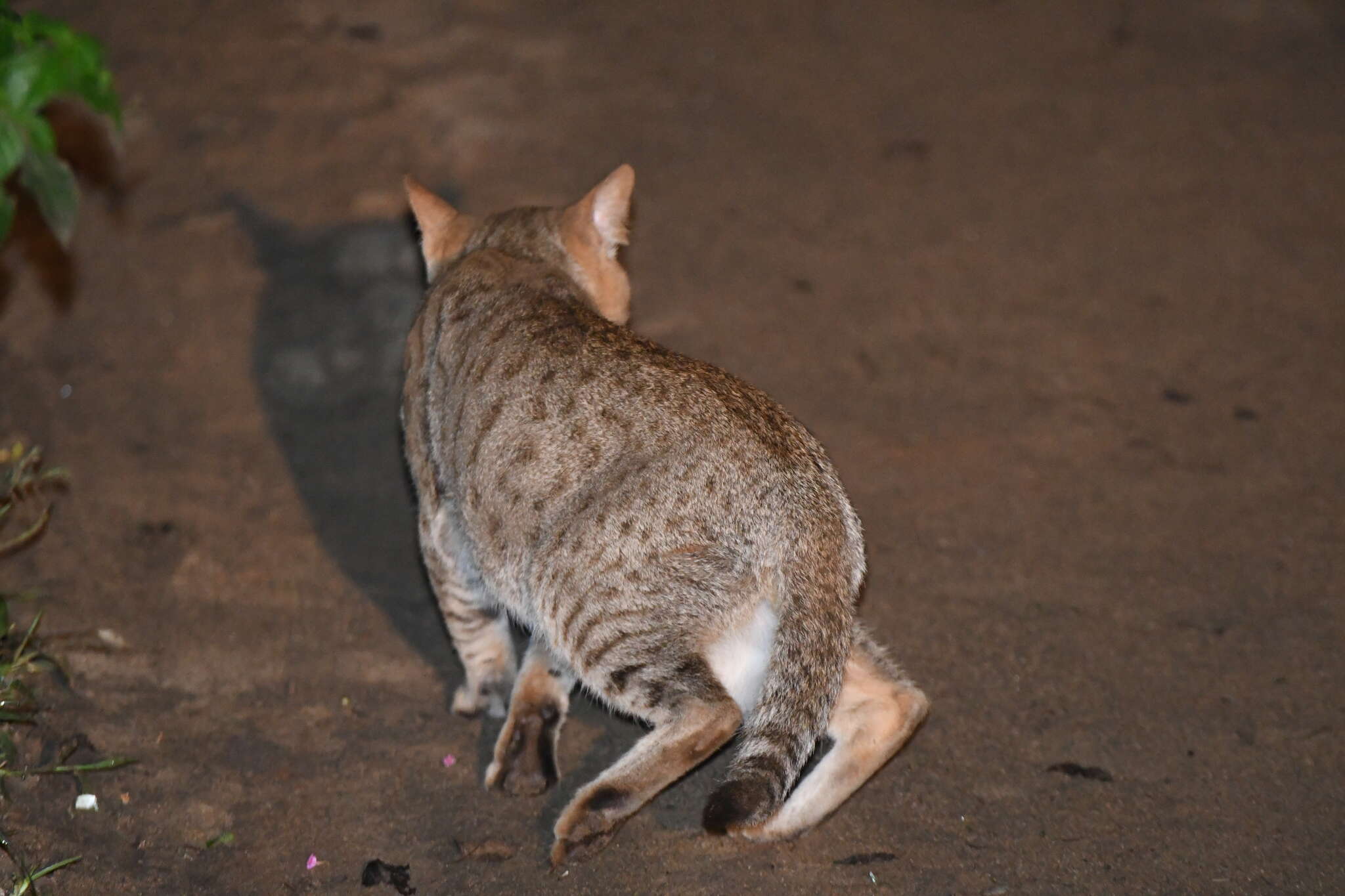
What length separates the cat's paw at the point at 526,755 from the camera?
151 inches

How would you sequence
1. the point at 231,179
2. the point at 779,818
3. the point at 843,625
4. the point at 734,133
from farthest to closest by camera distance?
the point at 734,133 → the point at 231,179 → the point at 779,818 → the point at 843,625

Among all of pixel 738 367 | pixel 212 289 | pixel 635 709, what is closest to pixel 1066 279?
pixel 738 367

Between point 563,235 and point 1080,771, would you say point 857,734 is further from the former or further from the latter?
point 563,235

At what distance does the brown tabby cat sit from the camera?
323 cm

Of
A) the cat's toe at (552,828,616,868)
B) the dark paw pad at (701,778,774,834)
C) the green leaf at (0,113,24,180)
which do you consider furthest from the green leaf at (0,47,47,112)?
the dark paw pad at (701,778,774,834)

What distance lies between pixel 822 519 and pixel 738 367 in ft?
7.71

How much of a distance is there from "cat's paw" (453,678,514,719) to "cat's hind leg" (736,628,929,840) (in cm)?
106

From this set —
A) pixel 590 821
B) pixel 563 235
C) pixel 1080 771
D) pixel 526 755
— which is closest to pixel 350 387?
pixel 563 235

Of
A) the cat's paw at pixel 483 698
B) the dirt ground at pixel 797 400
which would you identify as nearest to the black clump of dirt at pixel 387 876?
the dirt ground at pixel 797 400

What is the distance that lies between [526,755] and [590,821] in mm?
643

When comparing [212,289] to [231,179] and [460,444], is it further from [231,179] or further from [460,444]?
[460,444]

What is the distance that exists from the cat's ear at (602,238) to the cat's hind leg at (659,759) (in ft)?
5.32

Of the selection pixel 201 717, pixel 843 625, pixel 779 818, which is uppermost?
pixel 843 625

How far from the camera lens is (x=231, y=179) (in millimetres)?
6680
